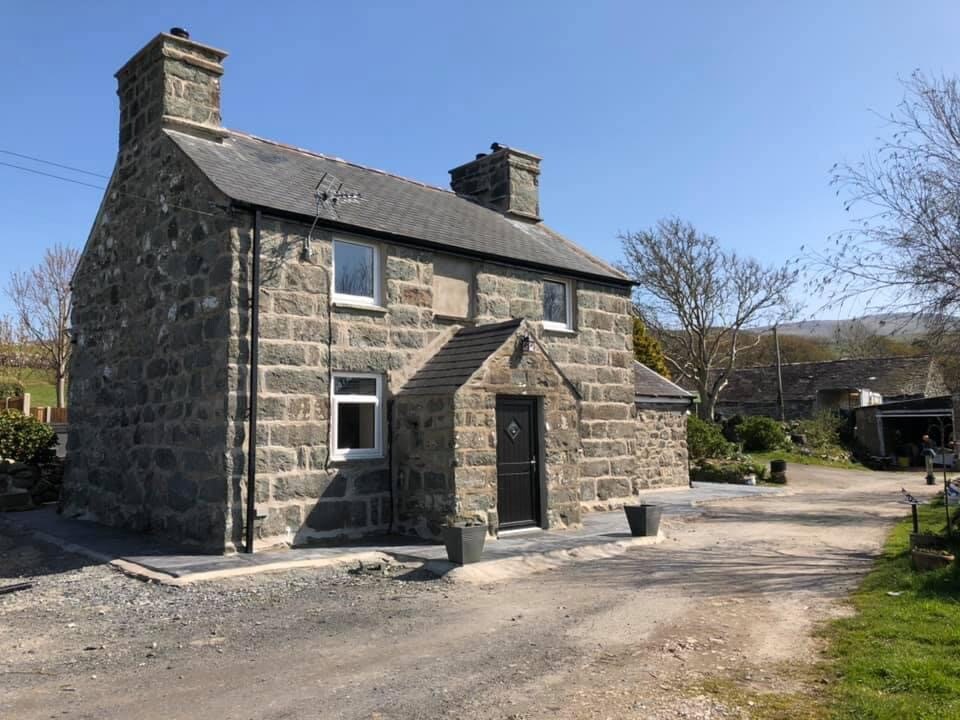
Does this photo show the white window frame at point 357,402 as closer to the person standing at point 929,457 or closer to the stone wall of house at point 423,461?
the stone wall of house at point 423,461

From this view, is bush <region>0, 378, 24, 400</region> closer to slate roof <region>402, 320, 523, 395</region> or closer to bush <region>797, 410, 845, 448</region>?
slate roof <region>402, 320, 523, 395</region>

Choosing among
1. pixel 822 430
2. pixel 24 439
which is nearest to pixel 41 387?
Answer: pixel 24 439

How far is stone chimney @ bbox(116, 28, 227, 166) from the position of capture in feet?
40.9

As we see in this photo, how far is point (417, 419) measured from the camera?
463 inches

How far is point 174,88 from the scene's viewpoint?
41.2 ft

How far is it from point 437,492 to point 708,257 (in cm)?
2935

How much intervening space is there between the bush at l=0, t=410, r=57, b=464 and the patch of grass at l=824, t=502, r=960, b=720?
1622 centimetres

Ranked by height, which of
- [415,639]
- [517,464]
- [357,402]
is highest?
[357,402]

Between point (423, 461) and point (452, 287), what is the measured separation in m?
3.65

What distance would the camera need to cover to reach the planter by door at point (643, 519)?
38.2 feet

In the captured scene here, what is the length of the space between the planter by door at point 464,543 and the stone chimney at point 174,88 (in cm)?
848

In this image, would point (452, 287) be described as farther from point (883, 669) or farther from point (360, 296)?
point (883, 669)

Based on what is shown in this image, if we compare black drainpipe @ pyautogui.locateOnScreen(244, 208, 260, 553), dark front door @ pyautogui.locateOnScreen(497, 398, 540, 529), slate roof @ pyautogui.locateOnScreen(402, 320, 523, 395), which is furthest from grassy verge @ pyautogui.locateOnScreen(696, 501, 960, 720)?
black drainpipe @ pyautogui.locateOnScreen(244, 208, 260, 553)

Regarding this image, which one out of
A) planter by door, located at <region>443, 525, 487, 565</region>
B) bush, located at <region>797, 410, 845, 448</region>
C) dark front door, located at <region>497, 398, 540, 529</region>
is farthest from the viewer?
bush, located at <region>797, 410, 845, 448</region>
